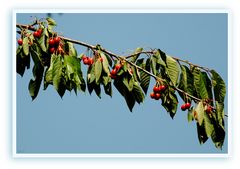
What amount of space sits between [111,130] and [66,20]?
499mm

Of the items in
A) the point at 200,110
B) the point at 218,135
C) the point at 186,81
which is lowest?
the point at 218,135

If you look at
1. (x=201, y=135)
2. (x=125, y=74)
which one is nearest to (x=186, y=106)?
(x=201, y=135)

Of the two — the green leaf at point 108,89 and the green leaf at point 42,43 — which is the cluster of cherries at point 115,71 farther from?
the green leaf at point 42,43

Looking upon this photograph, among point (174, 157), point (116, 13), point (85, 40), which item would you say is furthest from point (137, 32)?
point (174, 157)

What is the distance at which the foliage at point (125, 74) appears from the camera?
1099 millimetres

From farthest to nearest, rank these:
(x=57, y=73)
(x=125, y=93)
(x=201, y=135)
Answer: (x=201, y=135) < (x=125, y=93) < (x=57, y=73)

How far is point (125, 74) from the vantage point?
114cm

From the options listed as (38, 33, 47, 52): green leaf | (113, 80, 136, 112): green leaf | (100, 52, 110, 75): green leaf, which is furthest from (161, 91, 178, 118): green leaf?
(38, 33, 47, 52): green leaf

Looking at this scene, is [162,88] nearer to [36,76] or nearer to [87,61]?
[87,61]

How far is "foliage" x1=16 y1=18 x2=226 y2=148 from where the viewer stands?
3.60ft

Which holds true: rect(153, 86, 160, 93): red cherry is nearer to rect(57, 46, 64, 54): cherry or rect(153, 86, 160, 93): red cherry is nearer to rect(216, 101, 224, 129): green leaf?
rect(216, 101, 224, 129): green leaf

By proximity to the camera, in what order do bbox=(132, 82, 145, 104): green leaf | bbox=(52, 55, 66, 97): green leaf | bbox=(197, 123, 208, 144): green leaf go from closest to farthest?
bbox=(52, 55, 66, 97): green leaf < bbox=(132, 82, 145, 104): green leaf < bbox=(197, 123, 208, 144): green leaf

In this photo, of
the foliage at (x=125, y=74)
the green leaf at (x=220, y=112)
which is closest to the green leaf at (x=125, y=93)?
the foliage at (x=125, y=74)
